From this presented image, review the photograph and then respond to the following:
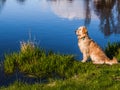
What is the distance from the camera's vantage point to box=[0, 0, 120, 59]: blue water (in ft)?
58.8

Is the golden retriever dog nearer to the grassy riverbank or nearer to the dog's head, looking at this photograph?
the dog's head

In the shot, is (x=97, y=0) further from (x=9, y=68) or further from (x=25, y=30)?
(x=9, y=68)

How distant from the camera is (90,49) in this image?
44.4 feet

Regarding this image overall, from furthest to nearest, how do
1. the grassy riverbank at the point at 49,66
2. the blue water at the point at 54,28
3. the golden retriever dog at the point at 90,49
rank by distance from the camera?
the blue water at the point at 54,28
the golden retriever dog at the point at 90,49
the grassy riverbank at the point at 49,66

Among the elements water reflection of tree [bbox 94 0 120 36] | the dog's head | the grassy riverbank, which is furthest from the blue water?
the dog's head

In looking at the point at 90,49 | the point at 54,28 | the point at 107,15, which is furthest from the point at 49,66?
the point at 107,15

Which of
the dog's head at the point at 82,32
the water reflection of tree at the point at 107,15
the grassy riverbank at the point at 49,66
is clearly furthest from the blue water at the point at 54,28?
the dog's head at the point at 82,32

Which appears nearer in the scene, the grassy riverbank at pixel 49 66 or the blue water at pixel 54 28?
the grassy riverbank at pixel 49 66

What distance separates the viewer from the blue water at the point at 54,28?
1791 cm

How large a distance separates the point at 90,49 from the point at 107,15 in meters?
14.6

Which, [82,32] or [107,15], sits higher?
[82,32]

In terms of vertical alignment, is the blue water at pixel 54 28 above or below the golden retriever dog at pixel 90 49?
below

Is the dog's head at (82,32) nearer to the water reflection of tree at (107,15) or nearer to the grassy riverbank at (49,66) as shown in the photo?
the grassy riverbank at (49,66)

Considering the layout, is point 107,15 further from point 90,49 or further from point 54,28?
point 90,49
